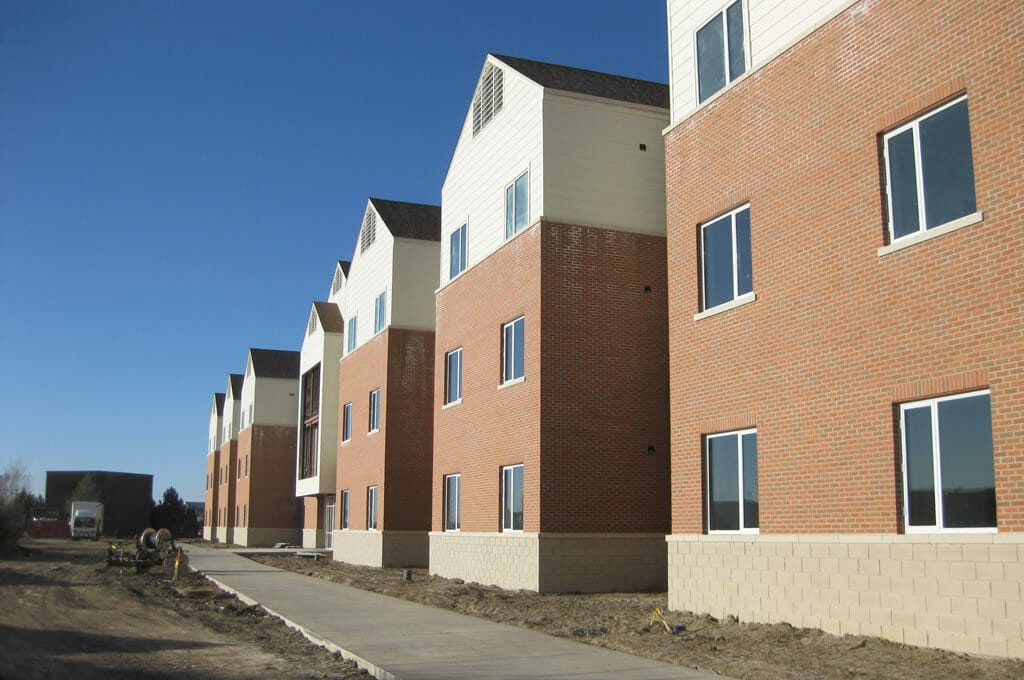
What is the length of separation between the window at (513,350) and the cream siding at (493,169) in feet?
7.58

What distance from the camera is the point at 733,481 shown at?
1580cm

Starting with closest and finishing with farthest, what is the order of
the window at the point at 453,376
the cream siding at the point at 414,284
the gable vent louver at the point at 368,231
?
the window at the point at 453,376, the cream siding at the point at 414,284, the gable vent louver at the point at 368,231

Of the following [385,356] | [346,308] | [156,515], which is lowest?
[156,515]

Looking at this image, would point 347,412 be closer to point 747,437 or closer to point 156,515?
point 747,437

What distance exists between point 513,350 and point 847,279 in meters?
11.2

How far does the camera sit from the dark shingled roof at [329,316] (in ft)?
149

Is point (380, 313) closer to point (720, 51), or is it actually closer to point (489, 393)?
point (489, 393)

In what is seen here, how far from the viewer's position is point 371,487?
34406mm

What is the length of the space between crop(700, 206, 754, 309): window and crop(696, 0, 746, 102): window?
2460mm

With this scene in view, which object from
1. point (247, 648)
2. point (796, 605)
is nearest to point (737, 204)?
point (796, 605)

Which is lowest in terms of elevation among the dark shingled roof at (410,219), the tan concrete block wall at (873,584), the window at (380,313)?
the tan concrete block wall at (873,584)

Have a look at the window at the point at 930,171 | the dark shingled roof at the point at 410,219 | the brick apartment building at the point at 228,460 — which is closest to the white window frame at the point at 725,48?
the window at the point at 930,171

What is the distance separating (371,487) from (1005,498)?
26088 millimetres

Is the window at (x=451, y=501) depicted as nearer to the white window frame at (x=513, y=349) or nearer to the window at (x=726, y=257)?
the white window frame at (x=513, y=349)
